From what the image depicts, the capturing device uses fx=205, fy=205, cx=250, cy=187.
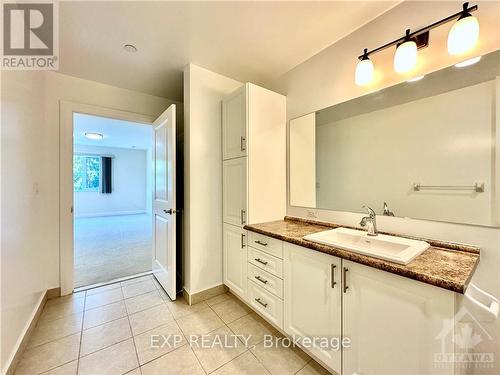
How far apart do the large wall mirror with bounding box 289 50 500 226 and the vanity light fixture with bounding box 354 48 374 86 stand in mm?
131

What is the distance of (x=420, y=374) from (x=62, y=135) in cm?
332

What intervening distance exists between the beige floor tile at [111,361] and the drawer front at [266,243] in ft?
3.69

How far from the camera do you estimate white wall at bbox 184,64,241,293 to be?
2.05 metres

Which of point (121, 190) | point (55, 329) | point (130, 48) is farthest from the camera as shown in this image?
point (121, 190)

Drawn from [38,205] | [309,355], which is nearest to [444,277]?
[309,355]

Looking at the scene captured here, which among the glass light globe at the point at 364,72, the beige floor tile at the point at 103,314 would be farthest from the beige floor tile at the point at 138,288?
the glass light globe at the point at 364,72

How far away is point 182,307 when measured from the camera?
1.99 m

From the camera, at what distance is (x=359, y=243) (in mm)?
1425

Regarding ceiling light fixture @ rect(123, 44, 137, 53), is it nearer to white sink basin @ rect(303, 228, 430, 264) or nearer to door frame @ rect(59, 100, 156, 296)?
door frame @ rect(59, 100, 156, 296)

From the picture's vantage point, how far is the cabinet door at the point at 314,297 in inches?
45.8

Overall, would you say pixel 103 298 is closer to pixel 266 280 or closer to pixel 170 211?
pixel 170 211

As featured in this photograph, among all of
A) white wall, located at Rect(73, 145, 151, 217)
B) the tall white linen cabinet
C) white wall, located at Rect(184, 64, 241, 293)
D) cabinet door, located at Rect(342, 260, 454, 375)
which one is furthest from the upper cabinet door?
white wall, located at Rect(73, 145, 151, 217)

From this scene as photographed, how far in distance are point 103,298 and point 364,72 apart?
3.14m

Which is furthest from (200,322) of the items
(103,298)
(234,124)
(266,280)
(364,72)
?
(364,72)
